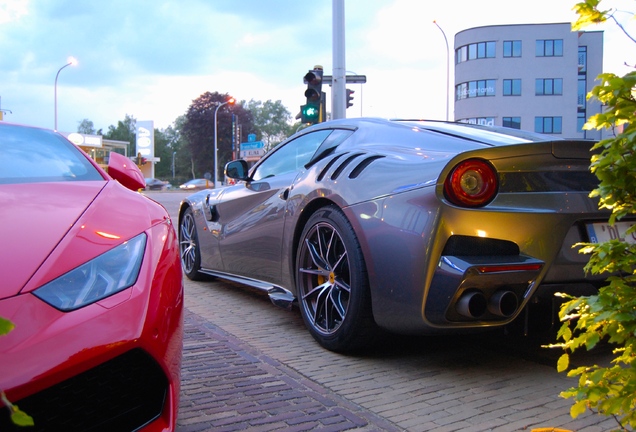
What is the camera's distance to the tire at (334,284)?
3328 mm

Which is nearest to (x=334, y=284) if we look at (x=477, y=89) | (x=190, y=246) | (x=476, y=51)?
(x=190, y=246)

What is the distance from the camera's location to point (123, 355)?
183cm

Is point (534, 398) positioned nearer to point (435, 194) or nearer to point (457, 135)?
point (435, 194)

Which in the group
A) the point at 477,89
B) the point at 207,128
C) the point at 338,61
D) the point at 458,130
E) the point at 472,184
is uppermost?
the point at 477,89

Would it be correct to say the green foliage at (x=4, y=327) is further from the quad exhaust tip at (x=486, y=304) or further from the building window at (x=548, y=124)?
the building window at (x=548, y=124)

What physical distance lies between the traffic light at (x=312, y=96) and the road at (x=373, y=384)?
23.5ft

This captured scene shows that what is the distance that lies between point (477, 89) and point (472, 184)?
59.0 metres

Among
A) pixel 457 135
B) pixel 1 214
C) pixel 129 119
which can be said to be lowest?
pixel 1 214

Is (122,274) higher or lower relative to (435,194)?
lower

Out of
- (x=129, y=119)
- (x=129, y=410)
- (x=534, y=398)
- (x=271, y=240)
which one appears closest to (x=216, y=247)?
(x=271, y=240)

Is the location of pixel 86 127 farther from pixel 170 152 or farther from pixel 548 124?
pixel 548 124

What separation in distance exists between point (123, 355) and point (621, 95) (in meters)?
1.59

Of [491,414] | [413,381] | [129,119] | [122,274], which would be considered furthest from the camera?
[129,119]

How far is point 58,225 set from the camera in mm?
2172
